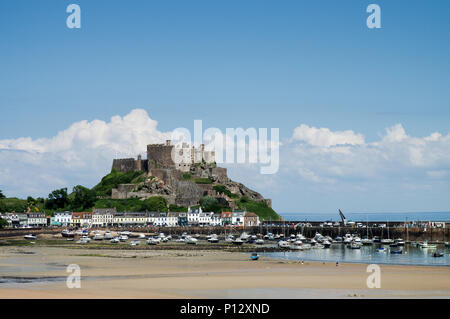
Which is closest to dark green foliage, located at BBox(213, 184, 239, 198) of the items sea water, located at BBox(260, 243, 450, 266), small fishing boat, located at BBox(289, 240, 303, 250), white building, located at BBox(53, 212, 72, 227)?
white building, located at BBox(53, 212, 72, 227)

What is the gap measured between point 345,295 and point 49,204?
13632cm

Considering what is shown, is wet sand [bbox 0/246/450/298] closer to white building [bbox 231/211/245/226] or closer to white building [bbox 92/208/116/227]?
white building [bbox 231/211/245/226]

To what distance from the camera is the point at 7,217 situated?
146 meters

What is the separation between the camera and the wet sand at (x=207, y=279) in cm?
3703

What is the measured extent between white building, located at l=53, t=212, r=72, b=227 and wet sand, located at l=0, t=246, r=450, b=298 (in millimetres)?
85461

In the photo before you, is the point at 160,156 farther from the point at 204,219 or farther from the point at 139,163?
the point at 204,219

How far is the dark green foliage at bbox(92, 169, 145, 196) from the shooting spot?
545ft

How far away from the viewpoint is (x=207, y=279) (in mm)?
44594

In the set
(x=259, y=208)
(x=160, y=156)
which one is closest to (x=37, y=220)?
(x=160, y=156)

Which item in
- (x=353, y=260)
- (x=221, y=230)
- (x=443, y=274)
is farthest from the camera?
(x=221, y=230)

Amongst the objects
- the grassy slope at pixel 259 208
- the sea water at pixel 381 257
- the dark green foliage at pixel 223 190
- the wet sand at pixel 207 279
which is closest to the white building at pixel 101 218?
the dark green foliage at pixel 223 190
